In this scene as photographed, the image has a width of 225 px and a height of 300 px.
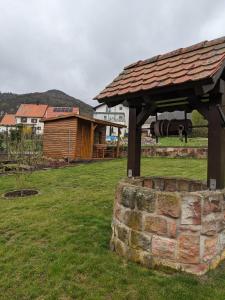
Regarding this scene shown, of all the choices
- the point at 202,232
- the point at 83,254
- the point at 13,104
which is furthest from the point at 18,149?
the point at 13,104

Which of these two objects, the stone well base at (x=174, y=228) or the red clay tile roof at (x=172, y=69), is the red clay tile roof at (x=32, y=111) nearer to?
the red clay tile roof at (x=172, y=69)

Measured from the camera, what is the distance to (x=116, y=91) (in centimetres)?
403

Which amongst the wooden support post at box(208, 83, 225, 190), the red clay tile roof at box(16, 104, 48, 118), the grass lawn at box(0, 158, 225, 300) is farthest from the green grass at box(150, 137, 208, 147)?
the red clay tile roof at box(16, 104, 48, 118)

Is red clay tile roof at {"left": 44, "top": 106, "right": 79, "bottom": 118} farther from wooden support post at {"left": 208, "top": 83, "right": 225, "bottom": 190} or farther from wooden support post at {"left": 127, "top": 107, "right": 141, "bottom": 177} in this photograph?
wooden support post at {"left": 208, "top": 83, "right": 225, "bottom": 190}

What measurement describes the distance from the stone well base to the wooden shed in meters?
14.1

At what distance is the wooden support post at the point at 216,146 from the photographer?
3.23m

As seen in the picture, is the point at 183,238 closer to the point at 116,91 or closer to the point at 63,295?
the point at 63,295


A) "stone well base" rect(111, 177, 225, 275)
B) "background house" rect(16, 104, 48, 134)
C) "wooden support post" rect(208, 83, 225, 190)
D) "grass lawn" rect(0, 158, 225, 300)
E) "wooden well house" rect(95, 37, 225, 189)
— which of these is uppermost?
"background house" rect(16, 104, 48, 134)

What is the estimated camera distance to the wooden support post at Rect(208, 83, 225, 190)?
3234mm

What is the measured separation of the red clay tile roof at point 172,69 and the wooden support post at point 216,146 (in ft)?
1.43

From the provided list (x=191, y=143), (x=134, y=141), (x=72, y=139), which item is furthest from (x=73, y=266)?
(x=191, y=143)

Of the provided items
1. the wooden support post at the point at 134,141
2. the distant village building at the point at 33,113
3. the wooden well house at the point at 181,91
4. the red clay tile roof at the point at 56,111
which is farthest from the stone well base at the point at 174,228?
the distant village building at the point at 33,113

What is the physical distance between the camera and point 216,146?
128 inches

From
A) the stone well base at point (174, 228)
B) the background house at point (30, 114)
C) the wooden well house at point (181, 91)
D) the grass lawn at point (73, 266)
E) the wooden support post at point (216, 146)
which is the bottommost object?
the grass lawn at point (73, 266)
